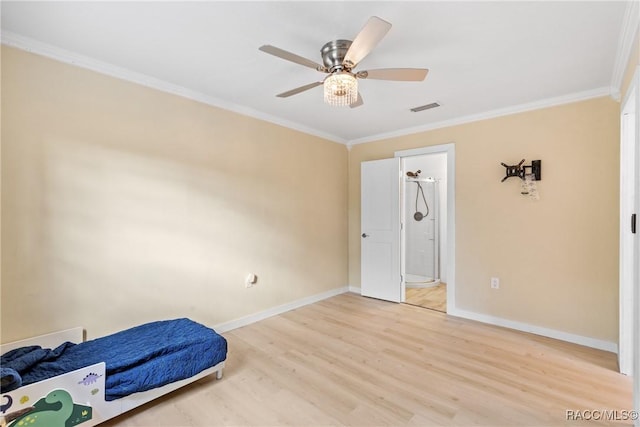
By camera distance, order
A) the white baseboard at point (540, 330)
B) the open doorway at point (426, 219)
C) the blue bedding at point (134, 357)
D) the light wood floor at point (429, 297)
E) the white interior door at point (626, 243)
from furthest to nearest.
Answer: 1. the open doorway at point (426, 219)
2. the light wood floor at point (429, 297)
3. the white baseboard at point (540, 330)
4. the white interior door at point (626, 243)
5. the blue bedding at point (134, 357)

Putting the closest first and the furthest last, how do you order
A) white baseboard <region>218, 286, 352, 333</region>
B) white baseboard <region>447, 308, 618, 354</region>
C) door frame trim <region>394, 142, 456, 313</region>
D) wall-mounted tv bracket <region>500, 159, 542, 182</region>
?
white baseboard <region>447, 308, 618, 354</region>
wall-mounted tv bracket <region>500, 159, 542, 182</region>
white baseboard <region>218, 286, 352, 333</region>
door frame trim <region>394, 142, 456, 313</region>

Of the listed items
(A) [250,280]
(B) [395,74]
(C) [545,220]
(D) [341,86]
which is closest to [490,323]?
(C) [545,220]

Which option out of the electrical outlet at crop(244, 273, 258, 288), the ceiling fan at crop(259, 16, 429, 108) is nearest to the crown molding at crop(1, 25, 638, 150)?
the ceiling fan at crop(259, 16, 429, 108)

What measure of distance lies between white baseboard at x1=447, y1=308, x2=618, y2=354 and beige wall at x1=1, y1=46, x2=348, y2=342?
6.87 ft

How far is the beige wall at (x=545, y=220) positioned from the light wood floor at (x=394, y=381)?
0.34 metres

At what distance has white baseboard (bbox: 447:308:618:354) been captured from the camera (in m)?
2.68

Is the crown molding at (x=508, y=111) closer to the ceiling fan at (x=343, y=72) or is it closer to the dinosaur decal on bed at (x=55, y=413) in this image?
the ceiling fan at (x=343, y=72)

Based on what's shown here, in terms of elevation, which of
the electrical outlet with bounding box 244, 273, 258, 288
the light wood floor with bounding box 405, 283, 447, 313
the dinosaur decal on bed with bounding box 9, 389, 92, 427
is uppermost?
the electrical outlet with bounding box 244, 273, 258, 288

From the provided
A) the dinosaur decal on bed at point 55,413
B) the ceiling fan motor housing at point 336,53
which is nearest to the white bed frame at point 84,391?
the dinosaur decal on bed at point 55,413

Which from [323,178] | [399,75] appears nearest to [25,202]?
[399,75]

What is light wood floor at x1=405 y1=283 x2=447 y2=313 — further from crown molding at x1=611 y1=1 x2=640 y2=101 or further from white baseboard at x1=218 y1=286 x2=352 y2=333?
crown molding at x1=611 y1=1 x2=640 y2=101

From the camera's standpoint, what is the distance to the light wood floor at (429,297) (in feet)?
12.8

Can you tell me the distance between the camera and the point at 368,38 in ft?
5.04

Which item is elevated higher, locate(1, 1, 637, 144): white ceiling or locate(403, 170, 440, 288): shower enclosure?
locate(1, 1, 637, 144): white ceiling
